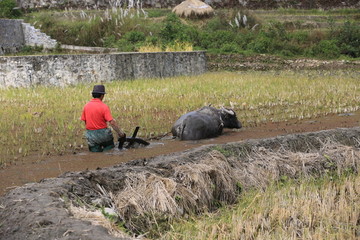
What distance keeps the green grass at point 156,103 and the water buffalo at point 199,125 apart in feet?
1.68

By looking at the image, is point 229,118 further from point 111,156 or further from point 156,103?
point 156,103

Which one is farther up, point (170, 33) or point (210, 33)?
point (170, 33)

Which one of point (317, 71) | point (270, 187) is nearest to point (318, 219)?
point (270, 187)

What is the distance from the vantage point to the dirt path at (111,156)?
6.52m

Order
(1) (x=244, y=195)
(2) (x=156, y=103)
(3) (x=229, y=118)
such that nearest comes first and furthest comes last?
1. (1) (x=244, y=195)
2. (3) (x=229, y=118)
3. (2) (x=156, y=103)

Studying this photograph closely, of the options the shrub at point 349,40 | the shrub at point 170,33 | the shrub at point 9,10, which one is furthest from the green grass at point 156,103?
the shrub at point 9,10

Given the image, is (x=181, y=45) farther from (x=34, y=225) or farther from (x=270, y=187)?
(x=34, y=225)

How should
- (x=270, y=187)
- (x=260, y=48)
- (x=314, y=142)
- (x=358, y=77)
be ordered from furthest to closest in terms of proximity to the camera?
(x=260, y=48)
(x=358, y=77)
(x=314, y=142)
(x=270, y=187)

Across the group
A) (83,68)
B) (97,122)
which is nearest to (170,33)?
(83,68)

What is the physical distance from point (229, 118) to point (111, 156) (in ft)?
7.54

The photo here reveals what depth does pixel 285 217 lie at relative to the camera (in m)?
4.73

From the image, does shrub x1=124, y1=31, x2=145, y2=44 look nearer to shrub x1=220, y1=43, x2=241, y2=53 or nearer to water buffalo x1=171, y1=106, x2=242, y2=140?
shrub x1=220, y1=43, x2=241, y2=53

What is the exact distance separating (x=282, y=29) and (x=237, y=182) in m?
19.4

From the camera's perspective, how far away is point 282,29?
24547 mm
